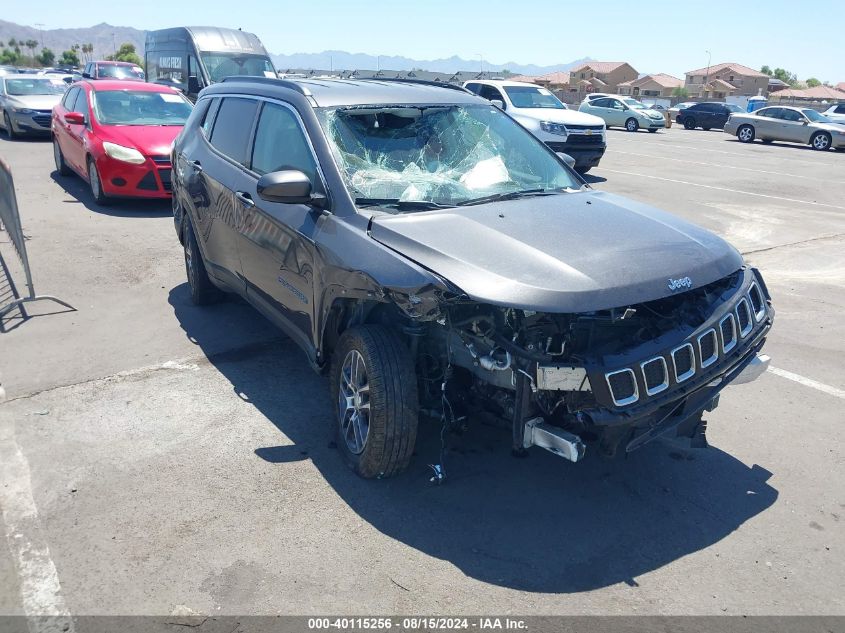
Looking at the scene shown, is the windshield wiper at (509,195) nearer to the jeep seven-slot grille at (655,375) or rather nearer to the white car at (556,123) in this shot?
the jeep seven-slot grille at (655,375)

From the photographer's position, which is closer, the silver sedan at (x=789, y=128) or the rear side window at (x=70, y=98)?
the rear side window at (x=70, y=98)

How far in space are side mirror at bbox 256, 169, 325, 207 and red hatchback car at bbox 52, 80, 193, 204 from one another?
276 inches

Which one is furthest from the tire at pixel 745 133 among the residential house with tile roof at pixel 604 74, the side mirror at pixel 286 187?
the residential house with tile roof at pixel 604 74

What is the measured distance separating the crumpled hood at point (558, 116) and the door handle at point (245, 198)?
10.5 m

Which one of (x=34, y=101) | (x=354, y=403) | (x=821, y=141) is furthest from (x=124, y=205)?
(x=821, y=141)

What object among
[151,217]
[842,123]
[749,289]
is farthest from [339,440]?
[842,123]

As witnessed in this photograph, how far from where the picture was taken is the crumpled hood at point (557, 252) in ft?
10.4

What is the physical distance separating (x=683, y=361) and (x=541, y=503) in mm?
1067

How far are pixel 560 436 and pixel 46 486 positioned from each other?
2725 mm

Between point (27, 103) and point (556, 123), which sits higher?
point (556, 123)

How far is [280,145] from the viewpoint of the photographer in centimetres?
468

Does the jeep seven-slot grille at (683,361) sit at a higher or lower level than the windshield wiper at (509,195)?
lower

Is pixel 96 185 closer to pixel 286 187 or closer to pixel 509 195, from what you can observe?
pixel 286 187

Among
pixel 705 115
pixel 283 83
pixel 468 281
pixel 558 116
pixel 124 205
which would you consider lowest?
pixel 124 205
